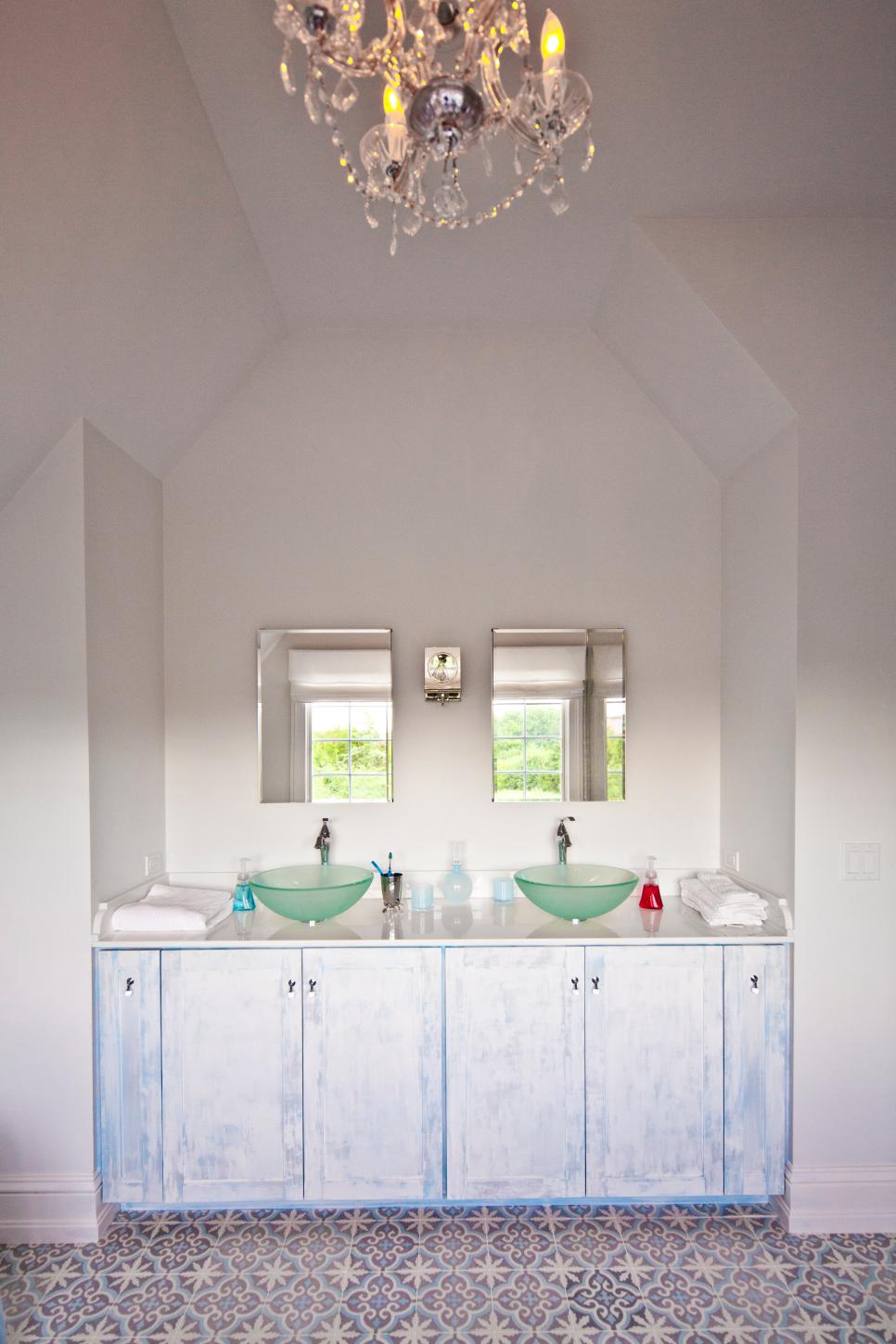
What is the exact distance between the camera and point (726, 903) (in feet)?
9.19

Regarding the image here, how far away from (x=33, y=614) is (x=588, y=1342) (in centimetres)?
261

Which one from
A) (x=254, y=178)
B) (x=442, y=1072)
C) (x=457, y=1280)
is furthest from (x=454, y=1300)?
(x=254, y=178)

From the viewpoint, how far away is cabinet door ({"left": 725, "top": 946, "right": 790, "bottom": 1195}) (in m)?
2.70

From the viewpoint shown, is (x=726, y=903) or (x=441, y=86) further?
(x=726, y=903)

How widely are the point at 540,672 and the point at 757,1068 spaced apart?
1.54m

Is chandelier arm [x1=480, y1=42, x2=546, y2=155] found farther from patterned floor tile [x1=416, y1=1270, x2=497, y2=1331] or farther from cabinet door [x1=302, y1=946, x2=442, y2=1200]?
patterned floor tile [x1=416, y1=1270, x2=497, y2=1331]

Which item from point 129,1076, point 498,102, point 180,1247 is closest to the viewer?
point 498,102

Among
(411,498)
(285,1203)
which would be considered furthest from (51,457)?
(285,1203)

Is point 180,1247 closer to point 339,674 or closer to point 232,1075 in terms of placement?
point 232,1075

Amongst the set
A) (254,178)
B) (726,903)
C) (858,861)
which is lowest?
(726,903)

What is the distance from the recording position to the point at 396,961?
2.74 meters

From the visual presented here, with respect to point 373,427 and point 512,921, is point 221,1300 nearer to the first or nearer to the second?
point 512,921

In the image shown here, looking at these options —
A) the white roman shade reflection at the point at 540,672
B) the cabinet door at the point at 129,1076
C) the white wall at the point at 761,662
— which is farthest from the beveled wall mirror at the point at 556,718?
the cabinet door at the point at 129,1076

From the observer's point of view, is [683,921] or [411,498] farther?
[411,498]
